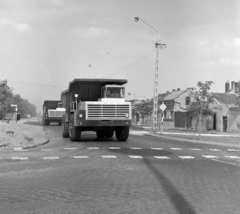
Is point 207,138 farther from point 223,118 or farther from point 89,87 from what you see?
point 223,118

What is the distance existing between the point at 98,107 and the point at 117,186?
10.3 metres

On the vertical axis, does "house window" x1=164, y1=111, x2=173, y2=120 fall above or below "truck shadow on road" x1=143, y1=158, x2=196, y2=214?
above

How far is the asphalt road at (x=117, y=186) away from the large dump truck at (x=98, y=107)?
5.87 m

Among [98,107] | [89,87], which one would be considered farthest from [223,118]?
[98,107]

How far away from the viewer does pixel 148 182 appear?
7.36 meters

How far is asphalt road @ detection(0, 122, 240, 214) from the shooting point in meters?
5.30

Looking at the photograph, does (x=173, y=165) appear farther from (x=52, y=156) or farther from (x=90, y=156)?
(x=52, y=156)

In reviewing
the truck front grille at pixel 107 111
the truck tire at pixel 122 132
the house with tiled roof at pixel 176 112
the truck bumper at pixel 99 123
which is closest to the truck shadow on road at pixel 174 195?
the truck bumper at pixel 99 123

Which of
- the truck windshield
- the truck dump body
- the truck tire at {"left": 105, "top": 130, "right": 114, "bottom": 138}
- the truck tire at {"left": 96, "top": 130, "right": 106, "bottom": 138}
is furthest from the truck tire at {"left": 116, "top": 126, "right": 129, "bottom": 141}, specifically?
the truck tire at {"left": 96, "top": 130, "right": 106, "bottom": 138}

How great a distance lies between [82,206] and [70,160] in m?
5.49

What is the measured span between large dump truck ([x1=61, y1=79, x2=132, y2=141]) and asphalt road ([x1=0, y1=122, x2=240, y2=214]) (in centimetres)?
587

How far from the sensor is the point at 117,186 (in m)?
6.85

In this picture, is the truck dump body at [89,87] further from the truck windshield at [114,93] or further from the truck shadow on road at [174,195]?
the truck shadow on road at [174,195]

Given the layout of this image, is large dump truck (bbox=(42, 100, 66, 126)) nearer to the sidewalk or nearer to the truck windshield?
the sidewalk
